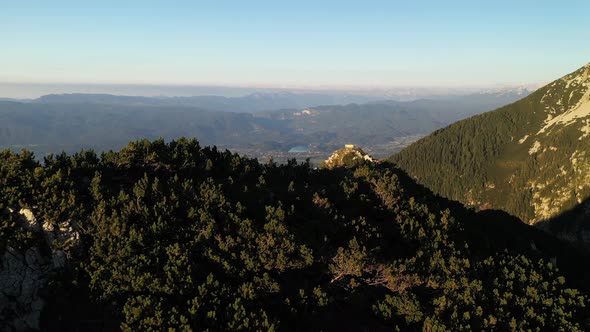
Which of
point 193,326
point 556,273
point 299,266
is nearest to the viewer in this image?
point 193,326

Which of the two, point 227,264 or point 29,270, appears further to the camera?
point 227,264

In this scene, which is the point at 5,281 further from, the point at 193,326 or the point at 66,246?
the point at 193,326

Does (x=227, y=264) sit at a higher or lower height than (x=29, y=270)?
higher

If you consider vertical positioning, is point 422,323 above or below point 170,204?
below

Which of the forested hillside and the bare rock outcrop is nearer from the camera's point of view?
the bare rock outcrop

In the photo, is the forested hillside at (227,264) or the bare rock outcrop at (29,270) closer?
the bare rock outcrop at (29,270)

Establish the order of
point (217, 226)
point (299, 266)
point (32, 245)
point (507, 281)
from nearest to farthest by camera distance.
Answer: point (32, 245) < point (299, 266) < point (217, 226) < point (507, 281)

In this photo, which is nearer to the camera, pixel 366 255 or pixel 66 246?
pixel 66 246

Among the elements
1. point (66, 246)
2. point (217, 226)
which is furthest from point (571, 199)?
point (66, 246)
